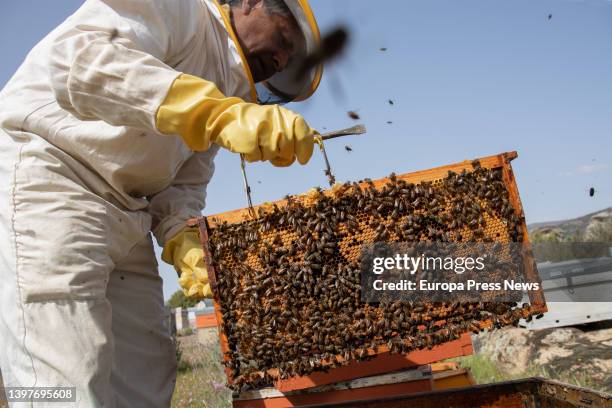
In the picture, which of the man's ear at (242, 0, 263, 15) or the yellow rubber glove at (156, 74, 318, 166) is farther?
the man's ear at (242, 0, 263, 15)

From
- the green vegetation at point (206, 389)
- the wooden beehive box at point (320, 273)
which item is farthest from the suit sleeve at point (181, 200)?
the green vegetation at point (206, 389)

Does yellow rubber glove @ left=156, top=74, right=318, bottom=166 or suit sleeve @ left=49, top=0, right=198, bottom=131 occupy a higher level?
suit sleeve @ left=49, top=0, right=198, bottom=131

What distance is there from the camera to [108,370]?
2873 mm

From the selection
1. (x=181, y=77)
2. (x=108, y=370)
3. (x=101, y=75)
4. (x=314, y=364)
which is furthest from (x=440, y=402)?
(x=101, y=75)

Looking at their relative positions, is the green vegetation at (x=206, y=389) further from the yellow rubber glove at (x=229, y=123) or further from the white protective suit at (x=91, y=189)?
the yellow rubber glove at (x=229, y=123)

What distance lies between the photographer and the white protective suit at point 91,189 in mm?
2768

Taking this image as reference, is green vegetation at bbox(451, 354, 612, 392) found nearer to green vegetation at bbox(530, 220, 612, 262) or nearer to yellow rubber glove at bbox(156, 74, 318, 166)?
green vegetation at bbox(530, 220, 612, 262)

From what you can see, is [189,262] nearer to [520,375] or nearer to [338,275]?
[338,275]

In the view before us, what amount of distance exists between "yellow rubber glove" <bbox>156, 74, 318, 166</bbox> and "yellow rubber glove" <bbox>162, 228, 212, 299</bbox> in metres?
1.15

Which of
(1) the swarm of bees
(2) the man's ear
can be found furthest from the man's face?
(1) the swarm of bees

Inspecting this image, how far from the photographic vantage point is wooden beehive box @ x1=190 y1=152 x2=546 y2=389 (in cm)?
323

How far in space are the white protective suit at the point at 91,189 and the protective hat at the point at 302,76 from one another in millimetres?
577

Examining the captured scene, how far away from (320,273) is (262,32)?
179 cm

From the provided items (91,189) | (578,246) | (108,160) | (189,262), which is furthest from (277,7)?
(578,246)
